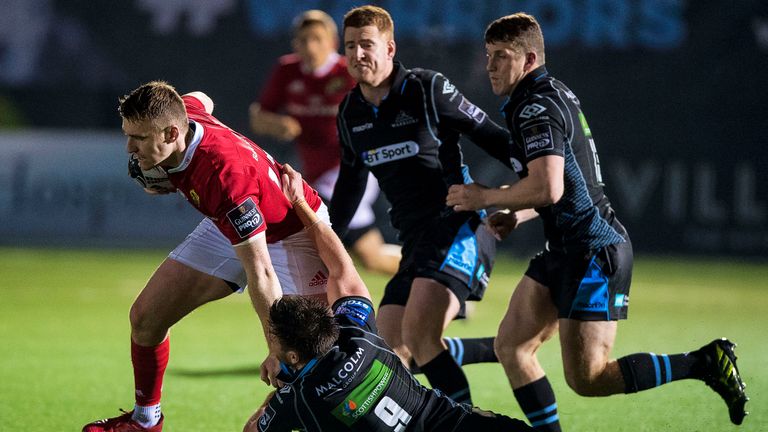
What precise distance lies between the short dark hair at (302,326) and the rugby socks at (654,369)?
1.62 meters

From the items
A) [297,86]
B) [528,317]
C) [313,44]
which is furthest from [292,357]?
[297,86]

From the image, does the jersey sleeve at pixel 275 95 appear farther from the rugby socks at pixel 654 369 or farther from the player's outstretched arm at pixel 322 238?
the rugby socks at pixel 654 369

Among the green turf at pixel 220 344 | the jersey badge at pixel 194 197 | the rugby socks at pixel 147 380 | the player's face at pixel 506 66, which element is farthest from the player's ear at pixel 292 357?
the player's face at pixel 506 66

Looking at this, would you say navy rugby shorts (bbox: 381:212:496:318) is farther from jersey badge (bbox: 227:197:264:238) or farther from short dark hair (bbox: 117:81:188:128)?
short dark hair (bbox: 117:81:188:128)

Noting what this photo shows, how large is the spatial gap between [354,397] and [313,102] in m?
5.51

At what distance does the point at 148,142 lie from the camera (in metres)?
4.77

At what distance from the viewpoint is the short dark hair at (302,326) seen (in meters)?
4.26

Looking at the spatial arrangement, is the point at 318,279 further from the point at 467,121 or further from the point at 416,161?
the point at 467,121

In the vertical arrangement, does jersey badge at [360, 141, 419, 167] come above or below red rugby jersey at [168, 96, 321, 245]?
below

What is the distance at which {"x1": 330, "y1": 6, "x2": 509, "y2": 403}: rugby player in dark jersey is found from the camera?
585 centimetres

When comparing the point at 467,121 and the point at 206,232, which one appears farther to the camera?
the point at 467,121

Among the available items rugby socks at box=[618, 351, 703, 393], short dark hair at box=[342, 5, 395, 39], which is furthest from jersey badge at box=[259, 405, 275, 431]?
short dark hair at box=[342, 5, 395, 39]

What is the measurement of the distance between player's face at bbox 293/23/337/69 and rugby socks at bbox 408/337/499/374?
11.9 feet

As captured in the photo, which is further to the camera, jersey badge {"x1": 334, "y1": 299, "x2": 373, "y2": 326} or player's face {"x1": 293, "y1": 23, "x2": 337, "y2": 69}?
player's face {"x1": 293, "y1": 23, "x2": 337, "y2": 69}
